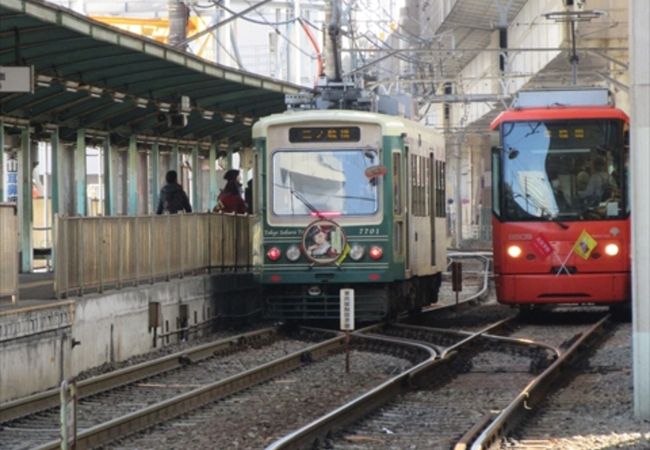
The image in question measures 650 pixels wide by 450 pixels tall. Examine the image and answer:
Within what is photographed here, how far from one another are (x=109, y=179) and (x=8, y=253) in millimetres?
11575

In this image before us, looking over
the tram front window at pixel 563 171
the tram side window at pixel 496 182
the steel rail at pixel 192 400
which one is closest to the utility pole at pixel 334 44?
the tram side window at pixel 496 182

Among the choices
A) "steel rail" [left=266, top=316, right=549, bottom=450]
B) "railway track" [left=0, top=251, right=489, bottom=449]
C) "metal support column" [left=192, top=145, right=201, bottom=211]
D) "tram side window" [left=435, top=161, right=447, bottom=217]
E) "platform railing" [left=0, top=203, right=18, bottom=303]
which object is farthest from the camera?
"metal support column" [left=192, top=145, right=201, bottom=211]

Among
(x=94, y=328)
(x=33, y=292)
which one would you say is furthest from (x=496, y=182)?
(x=94, y=328)

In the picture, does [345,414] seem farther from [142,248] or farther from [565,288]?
[565,288]

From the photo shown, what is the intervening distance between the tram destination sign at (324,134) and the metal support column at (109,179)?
584cm

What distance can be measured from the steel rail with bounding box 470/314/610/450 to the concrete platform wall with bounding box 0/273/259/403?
4684mm

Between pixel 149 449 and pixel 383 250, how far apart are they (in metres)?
10.9

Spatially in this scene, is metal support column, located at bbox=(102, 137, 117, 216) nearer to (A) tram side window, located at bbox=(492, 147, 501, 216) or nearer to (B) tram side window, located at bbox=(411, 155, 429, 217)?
(B) tram side window, located at bbox=(411, 155, 429, 217)

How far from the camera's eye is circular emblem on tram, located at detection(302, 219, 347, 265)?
22.3 m

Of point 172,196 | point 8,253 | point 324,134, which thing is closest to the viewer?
point 8,253

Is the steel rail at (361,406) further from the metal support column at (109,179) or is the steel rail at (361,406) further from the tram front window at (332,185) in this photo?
the metal support column at (109,179)

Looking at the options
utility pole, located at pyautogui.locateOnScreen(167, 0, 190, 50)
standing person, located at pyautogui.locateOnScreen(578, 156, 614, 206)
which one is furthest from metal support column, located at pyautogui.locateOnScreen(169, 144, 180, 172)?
utility pole, located at pyautogui.locateOnScreen(167, 0, 190, 50)

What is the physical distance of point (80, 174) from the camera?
88.4 feet

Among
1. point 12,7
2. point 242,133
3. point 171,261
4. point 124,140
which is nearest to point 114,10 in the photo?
point 242,133
